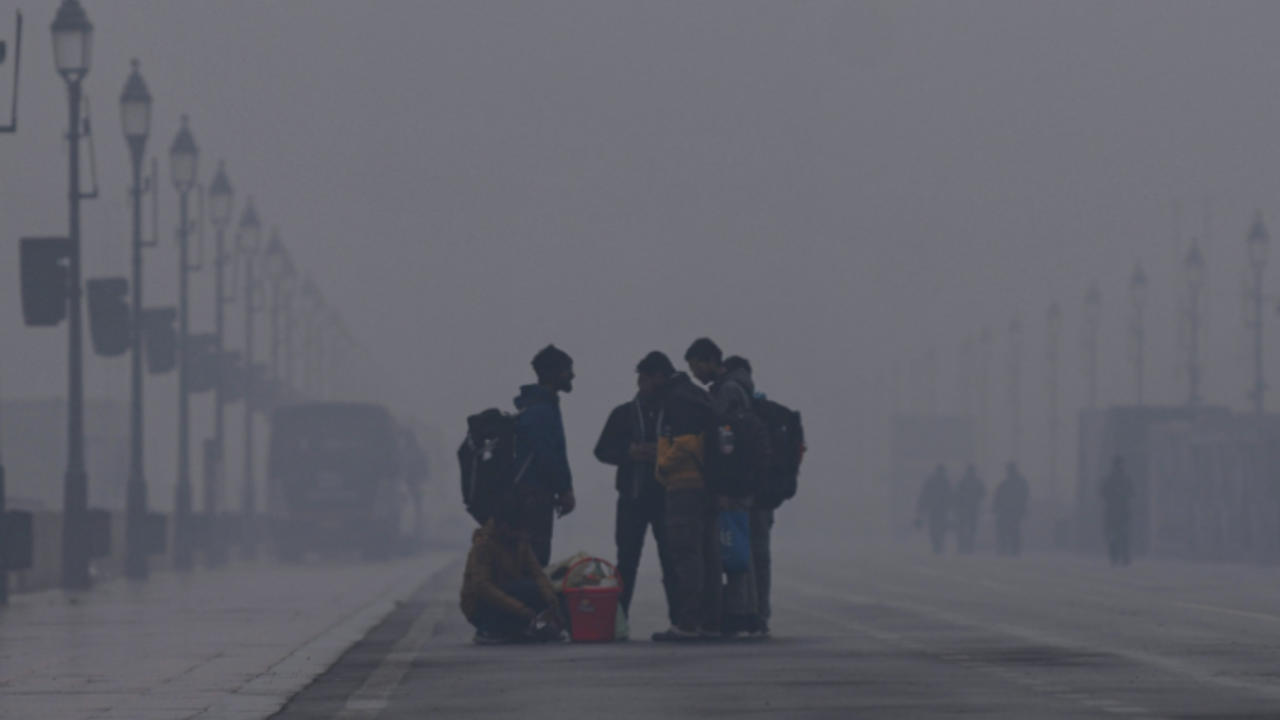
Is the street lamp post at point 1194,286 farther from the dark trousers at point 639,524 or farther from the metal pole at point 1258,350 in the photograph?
the dark trousers at point 639,524

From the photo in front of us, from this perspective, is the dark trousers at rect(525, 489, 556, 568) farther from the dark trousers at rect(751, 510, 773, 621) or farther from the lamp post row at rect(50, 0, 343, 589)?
the lamp post row at rect(50, 0, 343, 589)

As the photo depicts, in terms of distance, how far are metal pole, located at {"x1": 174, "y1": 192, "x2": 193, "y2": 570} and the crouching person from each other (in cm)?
3160

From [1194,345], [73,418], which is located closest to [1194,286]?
[1194,345]

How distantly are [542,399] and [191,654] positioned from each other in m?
2.85

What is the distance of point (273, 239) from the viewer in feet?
272

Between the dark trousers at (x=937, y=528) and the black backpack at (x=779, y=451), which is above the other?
the black backpack at (x=779, y=451)

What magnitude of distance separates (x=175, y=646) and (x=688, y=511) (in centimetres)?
351

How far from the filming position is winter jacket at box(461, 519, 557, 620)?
20.4m

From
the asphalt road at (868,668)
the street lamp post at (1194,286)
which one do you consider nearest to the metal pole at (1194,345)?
the street lamp post at (1194,286)

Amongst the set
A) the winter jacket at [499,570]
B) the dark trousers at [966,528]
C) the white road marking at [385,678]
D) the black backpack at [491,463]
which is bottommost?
the dark trousers at [966,528]

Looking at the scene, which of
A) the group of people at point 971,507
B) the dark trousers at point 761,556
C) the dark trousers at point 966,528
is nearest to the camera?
the dark trousers at point 761,556

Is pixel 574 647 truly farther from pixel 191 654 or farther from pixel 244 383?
pixel 244 383

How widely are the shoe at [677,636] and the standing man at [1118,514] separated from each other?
33.7 m

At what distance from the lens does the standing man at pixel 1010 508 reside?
67938mm
